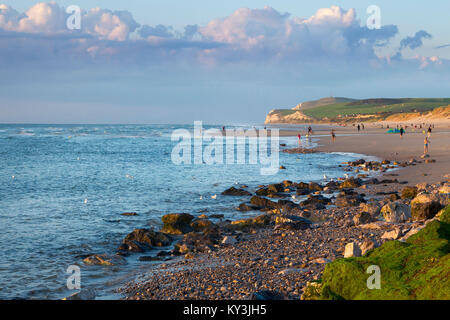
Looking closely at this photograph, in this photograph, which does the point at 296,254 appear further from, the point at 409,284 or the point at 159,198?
the point at 159,198

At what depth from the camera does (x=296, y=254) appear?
37.2 ft

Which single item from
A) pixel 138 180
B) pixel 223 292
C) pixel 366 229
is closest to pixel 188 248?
pixel 223 292

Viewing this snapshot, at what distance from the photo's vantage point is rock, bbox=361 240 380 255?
8.95m

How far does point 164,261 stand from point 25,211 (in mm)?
11221

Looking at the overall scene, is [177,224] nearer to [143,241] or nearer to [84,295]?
[143,241]

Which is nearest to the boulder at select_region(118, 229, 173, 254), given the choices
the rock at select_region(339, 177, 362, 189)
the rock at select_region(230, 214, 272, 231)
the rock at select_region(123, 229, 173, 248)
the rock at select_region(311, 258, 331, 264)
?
the rock at select_region(123, 229, 173, 248)

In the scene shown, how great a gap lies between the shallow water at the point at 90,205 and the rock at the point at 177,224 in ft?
2.48

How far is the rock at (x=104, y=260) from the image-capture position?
12328 mm

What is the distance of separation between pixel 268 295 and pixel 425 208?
748 centimetres

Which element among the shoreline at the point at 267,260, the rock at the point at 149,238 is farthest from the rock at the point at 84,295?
the rock at the point at 149,238

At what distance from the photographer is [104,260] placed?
12.4 metres

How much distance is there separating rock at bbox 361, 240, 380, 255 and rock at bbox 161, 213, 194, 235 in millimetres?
8428

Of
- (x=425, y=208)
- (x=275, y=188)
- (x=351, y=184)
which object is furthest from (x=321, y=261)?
(x=351, y=184)

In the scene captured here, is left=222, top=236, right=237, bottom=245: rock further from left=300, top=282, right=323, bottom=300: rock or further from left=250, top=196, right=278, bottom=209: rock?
left=300, top=282, right=323, bottom=300: rock
